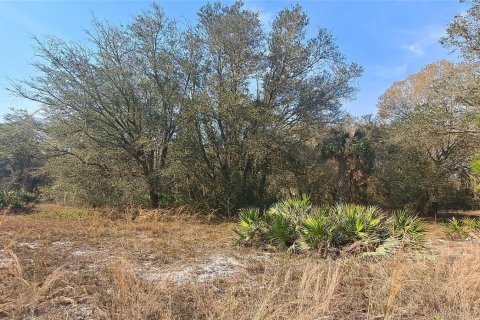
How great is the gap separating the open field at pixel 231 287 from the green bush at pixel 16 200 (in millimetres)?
10371

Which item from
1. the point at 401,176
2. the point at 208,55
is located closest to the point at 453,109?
the point at 401,176

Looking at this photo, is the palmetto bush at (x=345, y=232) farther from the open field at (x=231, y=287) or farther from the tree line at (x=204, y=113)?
the tree line at (x=204, y=113)

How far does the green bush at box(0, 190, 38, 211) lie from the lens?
565 inches

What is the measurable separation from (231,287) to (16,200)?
15096 mm

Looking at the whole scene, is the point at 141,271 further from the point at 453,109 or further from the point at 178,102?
the point at 453,109

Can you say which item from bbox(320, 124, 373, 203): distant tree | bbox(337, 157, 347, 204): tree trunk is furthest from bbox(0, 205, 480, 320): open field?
bbox(337, 157, 347, 204): tree trunk

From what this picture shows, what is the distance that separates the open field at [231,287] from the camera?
10.0ft

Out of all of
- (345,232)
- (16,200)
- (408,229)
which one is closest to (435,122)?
(408,229)

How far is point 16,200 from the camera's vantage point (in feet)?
48.5

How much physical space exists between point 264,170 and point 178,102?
5.67 m

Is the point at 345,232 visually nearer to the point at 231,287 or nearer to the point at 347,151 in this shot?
the point at 231,287

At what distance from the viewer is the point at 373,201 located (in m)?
23.3

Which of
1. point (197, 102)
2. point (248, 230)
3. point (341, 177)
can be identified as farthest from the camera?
point (341, 177)

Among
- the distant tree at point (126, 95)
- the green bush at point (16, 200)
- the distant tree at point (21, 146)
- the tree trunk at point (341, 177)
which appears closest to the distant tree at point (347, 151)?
the tree trunk at point (341, 177)
